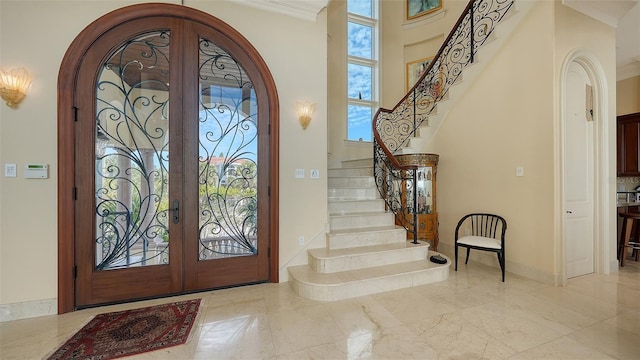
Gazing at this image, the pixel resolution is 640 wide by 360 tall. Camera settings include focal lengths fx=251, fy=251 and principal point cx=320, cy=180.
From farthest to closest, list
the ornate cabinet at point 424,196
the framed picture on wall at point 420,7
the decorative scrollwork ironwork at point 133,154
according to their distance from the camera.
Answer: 1. the framed picture on wall at point 420,7
2. the ornate cabinet at point 424,196
3. the decorative scrollwork ironwork at point 133,154

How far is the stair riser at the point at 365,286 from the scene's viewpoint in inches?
110

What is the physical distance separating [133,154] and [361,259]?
2987 mm

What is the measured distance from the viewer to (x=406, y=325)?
2.29 m

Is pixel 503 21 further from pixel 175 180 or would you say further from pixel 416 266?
pixel 175 180

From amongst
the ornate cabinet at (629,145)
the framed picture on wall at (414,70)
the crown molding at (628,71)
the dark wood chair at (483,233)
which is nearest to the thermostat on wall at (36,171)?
the dark wood chair at (483,233)

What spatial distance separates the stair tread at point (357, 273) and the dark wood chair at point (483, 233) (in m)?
0.49

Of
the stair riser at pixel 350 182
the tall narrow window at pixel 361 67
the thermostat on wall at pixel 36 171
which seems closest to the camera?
the thermostat on wall at pixel 36 171

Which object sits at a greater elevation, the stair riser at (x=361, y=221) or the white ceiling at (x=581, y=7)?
the white ceiling at (x=581, y=7)

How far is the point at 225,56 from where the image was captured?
3.15 m

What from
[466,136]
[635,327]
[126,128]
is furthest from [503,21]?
[126,128]

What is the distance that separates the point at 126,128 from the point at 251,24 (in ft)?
6.45

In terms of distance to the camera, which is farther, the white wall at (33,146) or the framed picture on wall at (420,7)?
the framed picture on wall at (420,7)

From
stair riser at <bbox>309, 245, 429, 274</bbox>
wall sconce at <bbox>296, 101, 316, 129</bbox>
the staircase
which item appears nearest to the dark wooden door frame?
wall sconce at <bbox>296, 101, 316, 129</bbox>

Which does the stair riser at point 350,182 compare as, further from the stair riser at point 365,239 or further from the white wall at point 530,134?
the white wall at point 530,134
